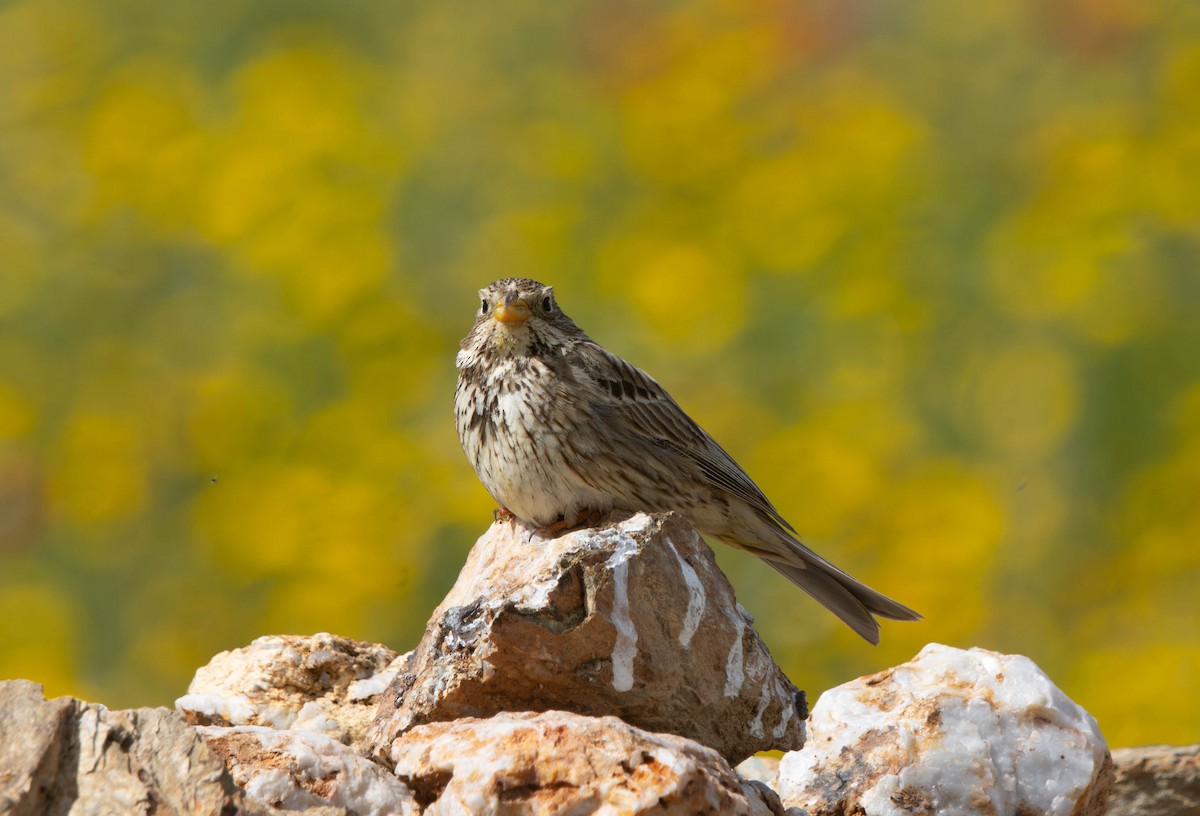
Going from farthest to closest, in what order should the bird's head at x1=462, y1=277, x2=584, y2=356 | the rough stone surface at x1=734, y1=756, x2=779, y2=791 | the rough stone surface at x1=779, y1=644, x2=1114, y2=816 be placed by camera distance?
the bird's head at x1=462, y1=277, x2=584, y2=356 < the rough stone surface at x1=734, y1=756, x2=779, y2=791 < the rough stone surface at x1=779, y1=644, x2=1114, y2=816

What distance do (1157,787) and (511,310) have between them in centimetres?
301

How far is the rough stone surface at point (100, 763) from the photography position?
3012mm

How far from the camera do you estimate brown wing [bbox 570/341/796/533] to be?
5.85 metres

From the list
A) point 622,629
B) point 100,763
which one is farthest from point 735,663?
point 100,763

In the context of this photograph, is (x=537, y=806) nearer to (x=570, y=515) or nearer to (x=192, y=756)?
(x=192, y=756)

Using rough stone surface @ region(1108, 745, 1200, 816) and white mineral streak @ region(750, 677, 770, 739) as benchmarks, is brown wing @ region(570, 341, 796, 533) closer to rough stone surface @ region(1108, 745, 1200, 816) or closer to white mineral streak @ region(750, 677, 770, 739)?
rough stone surface @ region(1108, 745, 1200, 816)

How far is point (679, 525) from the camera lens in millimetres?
4340

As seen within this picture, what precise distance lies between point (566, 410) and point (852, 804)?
2.18 meters

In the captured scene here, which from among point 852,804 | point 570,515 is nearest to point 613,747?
point 852,804

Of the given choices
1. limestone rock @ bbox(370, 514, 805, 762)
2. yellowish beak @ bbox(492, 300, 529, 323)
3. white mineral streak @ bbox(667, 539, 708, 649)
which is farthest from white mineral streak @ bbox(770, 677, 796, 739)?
yellowish beak @ bbox(492, 300, 529, 323)

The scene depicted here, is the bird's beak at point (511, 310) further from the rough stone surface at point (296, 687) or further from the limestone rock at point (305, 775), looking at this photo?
the limestone rock at point (305, 775)

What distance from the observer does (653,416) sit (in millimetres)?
6008

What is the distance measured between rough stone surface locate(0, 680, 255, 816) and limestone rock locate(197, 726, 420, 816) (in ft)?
0.63

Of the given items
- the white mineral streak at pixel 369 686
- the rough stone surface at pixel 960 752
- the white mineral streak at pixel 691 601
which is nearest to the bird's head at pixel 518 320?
the white mineral streak at pixel 369 686
